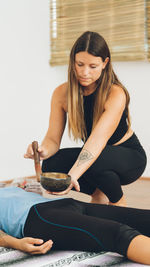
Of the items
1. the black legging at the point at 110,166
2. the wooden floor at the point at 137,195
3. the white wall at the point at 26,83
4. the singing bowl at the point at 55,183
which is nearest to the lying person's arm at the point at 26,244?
the singing bowl at the point at 55,183

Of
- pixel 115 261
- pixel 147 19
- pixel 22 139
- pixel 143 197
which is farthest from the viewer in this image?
pixel 22 139

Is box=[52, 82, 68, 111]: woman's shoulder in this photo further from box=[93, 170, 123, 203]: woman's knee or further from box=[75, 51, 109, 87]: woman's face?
box=[93, 170, 123, 203]: woman's knee

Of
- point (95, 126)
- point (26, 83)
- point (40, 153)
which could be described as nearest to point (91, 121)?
point (95, 126)

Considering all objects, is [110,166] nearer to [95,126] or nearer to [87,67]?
[95,126]

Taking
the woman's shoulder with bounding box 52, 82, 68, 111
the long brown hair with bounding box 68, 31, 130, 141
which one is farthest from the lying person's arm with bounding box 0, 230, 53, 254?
the woman's shoulder with bounding box 52, 82, 68, 111

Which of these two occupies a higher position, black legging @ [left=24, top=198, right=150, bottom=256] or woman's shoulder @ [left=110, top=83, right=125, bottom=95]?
woman's shoulder @ [left=110, top=83, right=125, bottom=95]

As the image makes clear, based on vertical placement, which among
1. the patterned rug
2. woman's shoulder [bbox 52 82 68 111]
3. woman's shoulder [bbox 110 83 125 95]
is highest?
woman's shoulder [bbox 110 83 125 95]

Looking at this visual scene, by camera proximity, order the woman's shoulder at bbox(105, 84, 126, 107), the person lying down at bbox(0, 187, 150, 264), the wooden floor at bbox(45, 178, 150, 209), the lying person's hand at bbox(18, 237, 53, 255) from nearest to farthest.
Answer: the person lying down at bbox(0, 187, 150, 264), the lying person's hand at bbox(18, 237, 53, 255), the woman's shoulder at bbox(105, 84, 126, 107), the wooden floor at bbox(45, 178, 150, 209)

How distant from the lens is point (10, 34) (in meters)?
3.37

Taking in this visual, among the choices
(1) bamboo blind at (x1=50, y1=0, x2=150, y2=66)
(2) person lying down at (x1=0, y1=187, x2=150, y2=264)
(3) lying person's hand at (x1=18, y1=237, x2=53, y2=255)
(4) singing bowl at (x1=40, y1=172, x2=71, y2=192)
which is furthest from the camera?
(1) bamboo blind at (x1=50, y1=0, x2=150, y2=66)

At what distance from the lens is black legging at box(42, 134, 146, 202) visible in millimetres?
1970

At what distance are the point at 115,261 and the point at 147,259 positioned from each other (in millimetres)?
154

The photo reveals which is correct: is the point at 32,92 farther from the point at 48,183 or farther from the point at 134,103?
the point at 48,183

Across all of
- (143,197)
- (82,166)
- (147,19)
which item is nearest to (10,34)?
(147,19)
